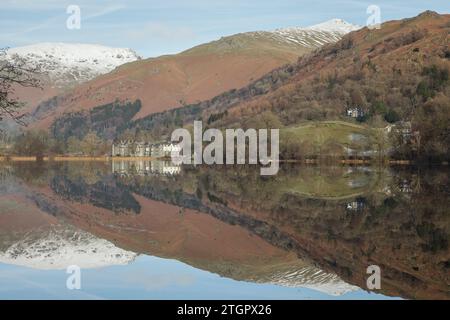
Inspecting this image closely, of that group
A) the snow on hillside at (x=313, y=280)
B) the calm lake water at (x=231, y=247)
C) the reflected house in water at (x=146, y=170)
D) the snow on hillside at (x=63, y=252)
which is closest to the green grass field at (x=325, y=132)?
the reflected house in water at (x=146, y=170)

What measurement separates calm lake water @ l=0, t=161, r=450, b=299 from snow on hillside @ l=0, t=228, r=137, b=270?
0.05 metres

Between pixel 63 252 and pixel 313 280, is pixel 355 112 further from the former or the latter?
pixel 313 280

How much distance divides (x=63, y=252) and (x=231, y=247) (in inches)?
203

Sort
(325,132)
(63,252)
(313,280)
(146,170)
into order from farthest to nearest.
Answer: (325,132) < (146,170) < (63,252) < (313,280)

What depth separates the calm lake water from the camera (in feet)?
49.9

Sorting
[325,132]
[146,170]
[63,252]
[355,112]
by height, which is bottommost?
[146,170]

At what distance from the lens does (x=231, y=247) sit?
76.1ft

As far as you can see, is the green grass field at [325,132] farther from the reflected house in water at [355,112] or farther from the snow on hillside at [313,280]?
the snow on hillside at [313,280]

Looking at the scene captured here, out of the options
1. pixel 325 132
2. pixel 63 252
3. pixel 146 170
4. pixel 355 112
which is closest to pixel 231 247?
pixel 63 252

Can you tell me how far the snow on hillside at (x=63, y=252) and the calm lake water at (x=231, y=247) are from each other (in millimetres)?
48

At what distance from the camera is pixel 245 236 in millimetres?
26172

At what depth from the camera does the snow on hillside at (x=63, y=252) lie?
19.0m

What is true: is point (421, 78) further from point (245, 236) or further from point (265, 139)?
point (245, 236)
